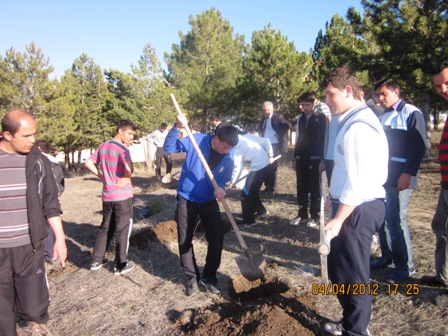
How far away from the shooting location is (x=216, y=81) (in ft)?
71.0

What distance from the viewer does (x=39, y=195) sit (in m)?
2.51

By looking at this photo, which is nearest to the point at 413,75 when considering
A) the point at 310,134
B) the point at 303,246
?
the point at 310,134

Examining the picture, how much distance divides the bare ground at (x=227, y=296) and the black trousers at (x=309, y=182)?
0.42m

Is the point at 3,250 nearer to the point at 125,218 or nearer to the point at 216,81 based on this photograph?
the point at 125,218

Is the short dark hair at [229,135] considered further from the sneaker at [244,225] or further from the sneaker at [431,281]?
the sneaker at [244,225]

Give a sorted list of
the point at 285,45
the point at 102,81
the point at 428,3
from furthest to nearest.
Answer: the point at 102,81 → the point at 285,45 → the point at 428,3

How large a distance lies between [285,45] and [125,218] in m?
15.3

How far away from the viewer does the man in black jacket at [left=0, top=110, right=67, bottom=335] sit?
2369mm

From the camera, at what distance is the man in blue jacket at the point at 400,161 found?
10.1 ft

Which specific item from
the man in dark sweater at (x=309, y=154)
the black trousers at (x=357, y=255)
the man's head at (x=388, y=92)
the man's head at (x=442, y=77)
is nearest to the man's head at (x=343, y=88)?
the black trousers at (x=357, y=255)

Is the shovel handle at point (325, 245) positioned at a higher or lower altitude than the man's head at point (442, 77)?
lower

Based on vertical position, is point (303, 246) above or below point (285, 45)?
below

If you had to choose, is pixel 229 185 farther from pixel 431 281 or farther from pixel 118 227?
pixel 431 281

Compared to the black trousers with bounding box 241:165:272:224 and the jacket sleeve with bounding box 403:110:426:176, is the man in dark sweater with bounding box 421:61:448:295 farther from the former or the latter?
the black trousers with bounding box 241:165:272:224
